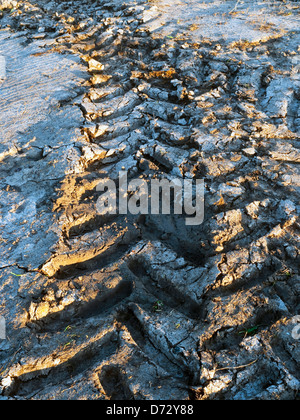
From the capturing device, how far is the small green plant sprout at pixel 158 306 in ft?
8.88

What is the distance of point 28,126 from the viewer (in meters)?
4.38

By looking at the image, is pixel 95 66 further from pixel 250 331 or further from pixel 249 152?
pixel 250 331

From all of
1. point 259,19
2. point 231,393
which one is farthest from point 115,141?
point 259,19

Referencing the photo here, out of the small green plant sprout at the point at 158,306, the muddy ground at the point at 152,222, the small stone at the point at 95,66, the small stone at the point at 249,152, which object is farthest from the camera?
the small stone at the point at 95,66

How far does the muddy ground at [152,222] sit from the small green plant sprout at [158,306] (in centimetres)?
1

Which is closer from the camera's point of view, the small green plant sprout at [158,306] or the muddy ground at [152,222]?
the muddy ground at [152,222]

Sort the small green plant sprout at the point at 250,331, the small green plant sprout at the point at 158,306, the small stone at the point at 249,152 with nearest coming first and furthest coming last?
the small green plant sprout at the point at 250,331 → the small green plant sprout at the point at 158,306 → the small stone at the point at 249,152

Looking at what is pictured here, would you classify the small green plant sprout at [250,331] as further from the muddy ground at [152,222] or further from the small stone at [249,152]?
the small stone at [249,152]

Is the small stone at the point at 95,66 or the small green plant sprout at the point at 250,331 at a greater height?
the small stone at the point at 95,66

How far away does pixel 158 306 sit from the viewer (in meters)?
2.73

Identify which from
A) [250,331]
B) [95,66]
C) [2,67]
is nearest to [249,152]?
[250,331]

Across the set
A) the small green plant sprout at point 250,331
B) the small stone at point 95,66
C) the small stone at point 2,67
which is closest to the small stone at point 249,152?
the small green plant sprout at point 250,331

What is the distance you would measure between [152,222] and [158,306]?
0.89 m

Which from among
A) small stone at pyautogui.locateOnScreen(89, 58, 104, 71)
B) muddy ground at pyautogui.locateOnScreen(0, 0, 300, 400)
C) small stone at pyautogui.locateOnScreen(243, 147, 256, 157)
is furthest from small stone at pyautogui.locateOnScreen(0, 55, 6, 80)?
small stone at pyautogui.locateOnScreen(243, 147, 256, 157)
